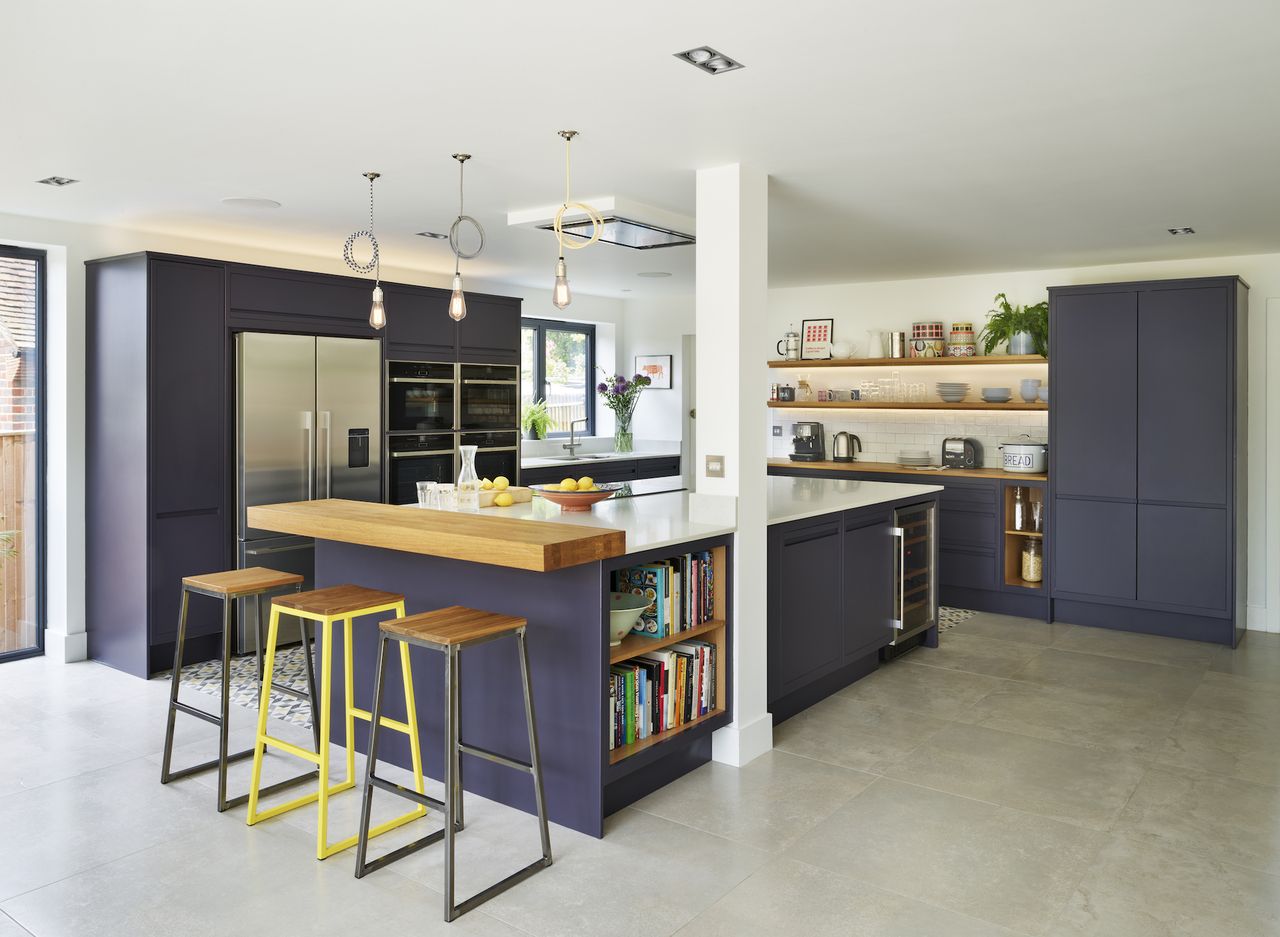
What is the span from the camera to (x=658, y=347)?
891 cm

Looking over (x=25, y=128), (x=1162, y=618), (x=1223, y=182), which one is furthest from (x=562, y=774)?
(x=1162, y=618)

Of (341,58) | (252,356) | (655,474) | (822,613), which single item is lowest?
(822,613)

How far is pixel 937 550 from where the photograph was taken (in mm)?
5637

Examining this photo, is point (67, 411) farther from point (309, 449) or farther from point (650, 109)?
point (650, 109)

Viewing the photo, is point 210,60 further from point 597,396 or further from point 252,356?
point 597,396

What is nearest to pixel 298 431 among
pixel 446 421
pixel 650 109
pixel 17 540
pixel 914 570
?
pixel 446 421

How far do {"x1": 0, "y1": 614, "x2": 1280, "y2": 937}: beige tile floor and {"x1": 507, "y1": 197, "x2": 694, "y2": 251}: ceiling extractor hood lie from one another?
96.4 inches

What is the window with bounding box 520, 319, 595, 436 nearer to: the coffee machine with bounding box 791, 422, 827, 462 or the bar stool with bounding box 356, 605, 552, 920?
the coffee machine with bounding box 791, 422, 827, 462

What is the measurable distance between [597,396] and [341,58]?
258 inches

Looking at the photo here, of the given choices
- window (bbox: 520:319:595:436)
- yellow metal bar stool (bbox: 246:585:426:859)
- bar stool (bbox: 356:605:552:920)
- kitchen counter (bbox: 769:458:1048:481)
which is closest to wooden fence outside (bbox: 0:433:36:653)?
yellow metal bar stool (bbox: 246:585:426:859)

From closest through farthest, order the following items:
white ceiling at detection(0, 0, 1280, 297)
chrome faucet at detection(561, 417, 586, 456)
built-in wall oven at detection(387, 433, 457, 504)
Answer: white ceiling at detection(0, 0, 1280, 297) → built-in wall oven at detection(387, 433, 457, 504) → chrome faucet at detection(561, 417, 586, 456)

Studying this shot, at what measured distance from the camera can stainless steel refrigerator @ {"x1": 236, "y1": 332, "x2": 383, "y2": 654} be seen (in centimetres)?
520

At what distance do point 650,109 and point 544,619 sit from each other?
172 cm

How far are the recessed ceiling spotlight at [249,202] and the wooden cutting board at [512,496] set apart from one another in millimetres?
1795
